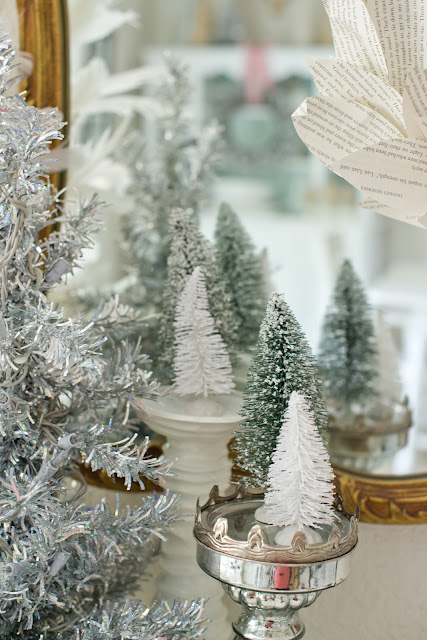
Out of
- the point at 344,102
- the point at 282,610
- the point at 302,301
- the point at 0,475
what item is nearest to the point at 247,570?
the point at 282,610

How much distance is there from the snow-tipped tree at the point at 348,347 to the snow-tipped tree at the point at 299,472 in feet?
0.84

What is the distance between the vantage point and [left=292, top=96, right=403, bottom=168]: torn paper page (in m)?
0.41

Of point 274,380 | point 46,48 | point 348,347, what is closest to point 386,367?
point 348,347

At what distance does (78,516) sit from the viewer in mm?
401

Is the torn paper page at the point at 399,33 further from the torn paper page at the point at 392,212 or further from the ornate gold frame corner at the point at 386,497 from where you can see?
the ornate gold frame corner at the point at 386,497

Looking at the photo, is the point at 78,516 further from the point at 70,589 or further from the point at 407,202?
the point at 407,202

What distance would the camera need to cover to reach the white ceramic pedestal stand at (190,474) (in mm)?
473

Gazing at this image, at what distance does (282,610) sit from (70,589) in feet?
0.42

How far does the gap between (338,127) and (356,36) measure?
0.05m

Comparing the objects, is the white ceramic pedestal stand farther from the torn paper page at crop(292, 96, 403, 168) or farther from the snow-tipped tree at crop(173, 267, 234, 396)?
the torn paper page at crop(292, 96, 403, 168)

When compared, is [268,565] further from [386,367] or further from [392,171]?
[386,367]

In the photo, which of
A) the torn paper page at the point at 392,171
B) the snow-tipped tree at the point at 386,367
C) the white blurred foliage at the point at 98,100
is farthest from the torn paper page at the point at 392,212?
the white blurred foliage at the point at 98,100

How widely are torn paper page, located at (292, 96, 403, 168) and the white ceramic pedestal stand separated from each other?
0.57 feet

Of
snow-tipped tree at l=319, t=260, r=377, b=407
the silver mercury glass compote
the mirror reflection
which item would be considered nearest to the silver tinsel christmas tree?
the silver mercury glass compote
